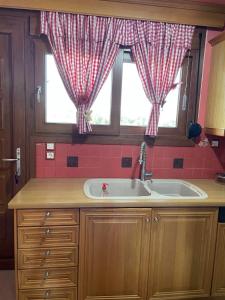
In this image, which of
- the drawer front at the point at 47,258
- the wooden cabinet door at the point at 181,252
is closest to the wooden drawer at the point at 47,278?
the drawer front at the point at 47,258

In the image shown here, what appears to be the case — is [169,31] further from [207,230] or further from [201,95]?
[207,230]

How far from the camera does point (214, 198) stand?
73.3 inches

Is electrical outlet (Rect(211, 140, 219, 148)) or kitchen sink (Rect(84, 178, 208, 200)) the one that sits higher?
electrical outlet (Rect(211, 140, 219, 148))

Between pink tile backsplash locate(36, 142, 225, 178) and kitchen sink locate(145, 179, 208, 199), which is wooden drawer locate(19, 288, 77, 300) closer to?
pink tile backsplash locate(36, 142, 225, 178)

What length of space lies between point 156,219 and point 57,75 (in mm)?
1478

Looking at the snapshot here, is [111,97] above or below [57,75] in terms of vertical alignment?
below

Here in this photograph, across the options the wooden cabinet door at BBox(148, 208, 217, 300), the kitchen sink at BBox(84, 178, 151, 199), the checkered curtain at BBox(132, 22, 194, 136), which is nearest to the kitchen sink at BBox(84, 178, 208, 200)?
the kitchen sink at BBox(84, 178, 151, 199)

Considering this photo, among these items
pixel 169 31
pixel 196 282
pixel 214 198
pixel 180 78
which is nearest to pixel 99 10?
pixel 169 31

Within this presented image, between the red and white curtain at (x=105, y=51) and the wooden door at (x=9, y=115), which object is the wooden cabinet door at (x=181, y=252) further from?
the wooden door at (x=9, y=115)

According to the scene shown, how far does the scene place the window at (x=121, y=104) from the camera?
7.17 feet

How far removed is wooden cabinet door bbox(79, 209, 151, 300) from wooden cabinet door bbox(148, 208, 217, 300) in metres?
0.08

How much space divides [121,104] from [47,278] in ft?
5.06

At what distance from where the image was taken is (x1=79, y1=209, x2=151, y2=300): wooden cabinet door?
1.74 metres

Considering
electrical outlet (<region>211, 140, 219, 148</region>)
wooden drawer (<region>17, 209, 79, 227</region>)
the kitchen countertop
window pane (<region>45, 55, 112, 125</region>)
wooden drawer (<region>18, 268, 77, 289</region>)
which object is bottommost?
wooden drawer (<region>18, 268, 77, 289</region>)
